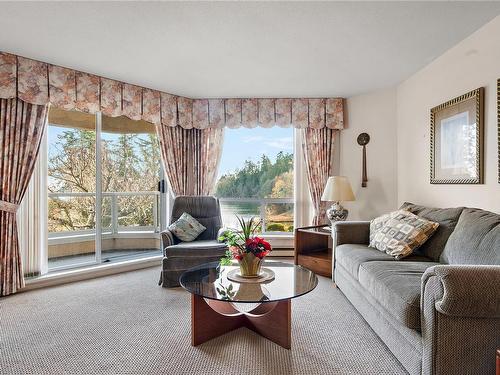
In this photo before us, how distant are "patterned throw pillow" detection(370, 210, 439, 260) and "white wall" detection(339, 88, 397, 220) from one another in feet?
4.00

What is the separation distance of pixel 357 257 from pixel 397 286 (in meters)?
0.73

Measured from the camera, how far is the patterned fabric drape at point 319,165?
4336mm

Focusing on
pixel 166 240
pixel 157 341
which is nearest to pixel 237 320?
pixel 157 341

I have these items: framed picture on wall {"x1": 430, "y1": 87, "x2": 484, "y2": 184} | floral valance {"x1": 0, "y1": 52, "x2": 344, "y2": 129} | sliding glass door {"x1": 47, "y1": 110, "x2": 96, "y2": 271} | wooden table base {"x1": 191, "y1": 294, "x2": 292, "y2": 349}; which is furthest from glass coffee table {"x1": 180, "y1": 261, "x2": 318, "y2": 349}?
floral valance {"x1": 0, "y1": 52, "x2": 344, "y2": 129}

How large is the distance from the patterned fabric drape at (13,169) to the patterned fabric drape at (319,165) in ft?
11.1

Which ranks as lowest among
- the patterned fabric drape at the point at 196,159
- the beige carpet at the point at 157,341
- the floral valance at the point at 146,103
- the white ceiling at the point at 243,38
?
the beige carpet at the point at 157,341

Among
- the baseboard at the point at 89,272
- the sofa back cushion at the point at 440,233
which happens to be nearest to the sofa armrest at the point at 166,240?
the baseboard at the point at 89,272

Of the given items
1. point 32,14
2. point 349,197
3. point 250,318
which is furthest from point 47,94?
point 349,197

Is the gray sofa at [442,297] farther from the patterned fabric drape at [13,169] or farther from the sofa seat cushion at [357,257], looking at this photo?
the patterned fabric drape at [13,169]

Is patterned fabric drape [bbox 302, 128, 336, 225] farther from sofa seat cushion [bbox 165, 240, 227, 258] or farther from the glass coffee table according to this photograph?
the glass coffee table

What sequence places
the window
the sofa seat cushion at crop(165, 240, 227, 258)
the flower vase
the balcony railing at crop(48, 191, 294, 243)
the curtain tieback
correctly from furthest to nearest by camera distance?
1. the window
2. the balcony railing at crop(48, 191, 294, 243)
3. the sofa seat cushion at crop(165, 240, 227, 258)
4. the curtain tieback
5. the flower vase

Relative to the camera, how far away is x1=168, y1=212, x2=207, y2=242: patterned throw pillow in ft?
11.5

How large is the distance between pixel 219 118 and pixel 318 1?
8.36ft

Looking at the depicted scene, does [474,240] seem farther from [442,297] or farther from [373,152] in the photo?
[373,152]
